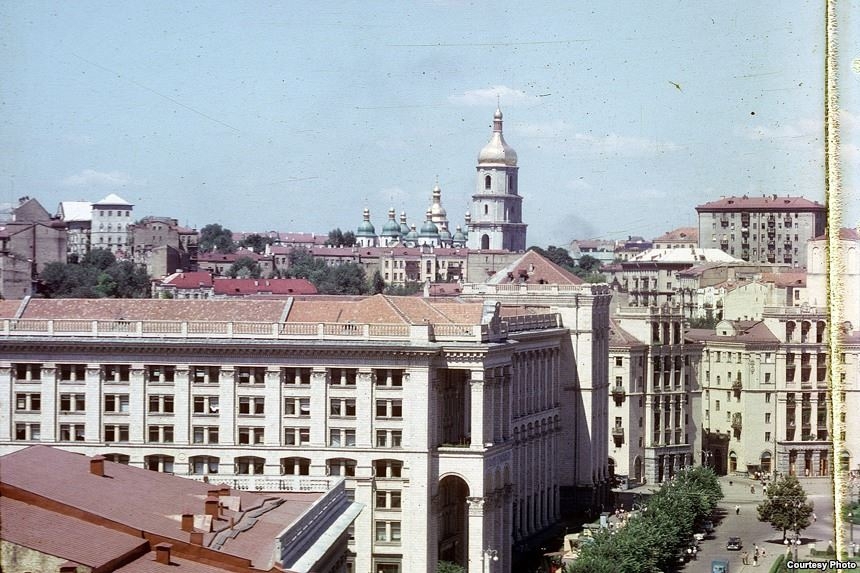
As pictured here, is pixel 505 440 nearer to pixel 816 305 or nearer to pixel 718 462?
pixel 718 462

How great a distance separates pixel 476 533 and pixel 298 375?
34.9 feet

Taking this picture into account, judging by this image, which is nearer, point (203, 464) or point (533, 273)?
point (203, 464)

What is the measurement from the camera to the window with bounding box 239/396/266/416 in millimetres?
86000

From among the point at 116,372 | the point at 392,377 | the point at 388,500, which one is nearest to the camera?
the point at 388,500

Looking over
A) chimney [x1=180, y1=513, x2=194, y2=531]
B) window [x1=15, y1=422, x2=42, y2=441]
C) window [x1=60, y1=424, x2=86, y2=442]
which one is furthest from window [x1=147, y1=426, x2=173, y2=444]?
chimney [x1=180, y1=513, x2=194, y2=531]

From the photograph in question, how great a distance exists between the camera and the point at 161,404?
86.9m

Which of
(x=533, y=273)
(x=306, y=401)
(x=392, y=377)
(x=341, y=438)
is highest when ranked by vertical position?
(x=533, y=273)

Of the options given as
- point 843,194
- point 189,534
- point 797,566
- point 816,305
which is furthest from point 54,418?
point 816,305

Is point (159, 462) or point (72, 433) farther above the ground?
point (72, 433)

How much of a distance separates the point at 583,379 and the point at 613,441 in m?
14.5

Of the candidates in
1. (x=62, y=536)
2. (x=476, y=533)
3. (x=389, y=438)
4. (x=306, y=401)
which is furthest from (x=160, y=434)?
(x=62, y=536)

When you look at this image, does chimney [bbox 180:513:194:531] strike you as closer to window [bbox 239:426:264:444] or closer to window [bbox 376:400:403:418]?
window [bbox 376:400:403:418]

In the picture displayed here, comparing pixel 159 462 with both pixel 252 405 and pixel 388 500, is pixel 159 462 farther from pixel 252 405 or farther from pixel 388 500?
pixel 388 500

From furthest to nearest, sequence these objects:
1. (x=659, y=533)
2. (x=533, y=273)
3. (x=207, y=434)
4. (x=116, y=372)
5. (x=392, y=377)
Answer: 1. (x=533, y=273)
2. (x=659, y=533)
3. (x=116, y=372)
4. (x=207, y=434)
5. (x=392, y=377)
